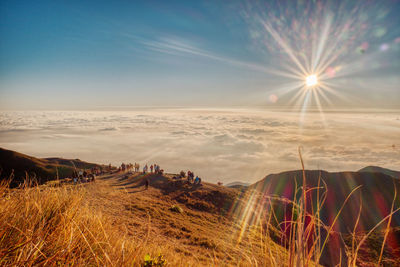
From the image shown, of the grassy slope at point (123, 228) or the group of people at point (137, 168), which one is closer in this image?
the grassy slope at point (123, 228)

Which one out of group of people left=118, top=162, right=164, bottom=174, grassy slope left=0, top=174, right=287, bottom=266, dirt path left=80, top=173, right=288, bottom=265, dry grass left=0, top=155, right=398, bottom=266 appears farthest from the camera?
group of people left=118, top=162, right=164, bottom=174

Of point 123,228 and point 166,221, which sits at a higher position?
point 123,228

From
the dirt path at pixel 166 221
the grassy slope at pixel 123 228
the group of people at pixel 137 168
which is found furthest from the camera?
the group of people at pixel 137 168

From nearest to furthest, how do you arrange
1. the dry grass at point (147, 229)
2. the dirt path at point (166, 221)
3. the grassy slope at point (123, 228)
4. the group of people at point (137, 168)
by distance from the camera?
the dry grass at point (147, 229)
the grassy slope at point (123, 228)
the dirt path at point (166, 221)
the group of people at point (137, 168)

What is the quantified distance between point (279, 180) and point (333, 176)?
24.3 metres

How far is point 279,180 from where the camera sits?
10719 cm

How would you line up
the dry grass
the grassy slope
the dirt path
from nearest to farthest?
the dry grass
the grassy slope
the dirt path

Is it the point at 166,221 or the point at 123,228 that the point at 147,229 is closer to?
the point at 166,221

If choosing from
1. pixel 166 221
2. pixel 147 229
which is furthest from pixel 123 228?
pixel 166 221

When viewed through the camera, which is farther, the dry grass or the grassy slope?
the grassy slope

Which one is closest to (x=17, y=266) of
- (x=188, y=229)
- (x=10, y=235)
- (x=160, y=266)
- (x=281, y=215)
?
(x=10, y=235)

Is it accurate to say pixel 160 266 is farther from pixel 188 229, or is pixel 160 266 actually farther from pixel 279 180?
pixel 279 180

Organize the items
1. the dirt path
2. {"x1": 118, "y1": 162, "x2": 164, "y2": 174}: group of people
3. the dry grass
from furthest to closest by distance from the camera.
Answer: {"x1": 118, "y1": 162, "x2": 164, "y2": 174}: group of people
the dirt path
the dry grass

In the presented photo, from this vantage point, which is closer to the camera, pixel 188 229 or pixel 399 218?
pixel 188 229
